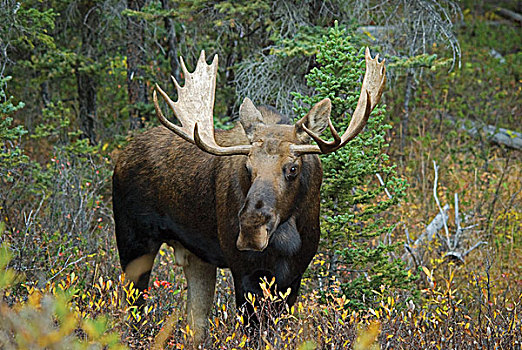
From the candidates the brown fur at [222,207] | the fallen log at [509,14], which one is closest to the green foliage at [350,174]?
the brown fur at [222,207]

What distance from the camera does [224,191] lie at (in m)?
4.55

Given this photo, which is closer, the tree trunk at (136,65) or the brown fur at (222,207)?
the brown fur at (222,207)

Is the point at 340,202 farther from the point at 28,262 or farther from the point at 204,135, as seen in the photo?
the point at 28,262

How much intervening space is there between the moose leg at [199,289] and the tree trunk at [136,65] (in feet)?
13.2

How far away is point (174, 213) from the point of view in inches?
199

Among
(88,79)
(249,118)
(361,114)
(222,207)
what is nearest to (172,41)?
(88,79)

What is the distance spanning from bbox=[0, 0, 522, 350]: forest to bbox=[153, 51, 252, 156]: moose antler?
91cm

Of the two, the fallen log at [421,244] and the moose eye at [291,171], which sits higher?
the moose eye at [291,171]

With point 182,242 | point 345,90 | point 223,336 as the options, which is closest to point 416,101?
point 345,90

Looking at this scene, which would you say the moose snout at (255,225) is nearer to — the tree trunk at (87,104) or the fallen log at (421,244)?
the fallen log at (421,244)

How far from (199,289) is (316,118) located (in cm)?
186

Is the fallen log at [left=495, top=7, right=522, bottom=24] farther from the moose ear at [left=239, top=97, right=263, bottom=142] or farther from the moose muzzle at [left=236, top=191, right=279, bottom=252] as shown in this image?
the moose muzzle at [left=236, top=191, right=279, bottom=252]

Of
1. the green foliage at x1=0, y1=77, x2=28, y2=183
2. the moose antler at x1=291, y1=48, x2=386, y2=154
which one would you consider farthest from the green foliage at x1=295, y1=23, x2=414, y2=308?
the green foliage at x1=0, y1=77, x2=28, y2=183

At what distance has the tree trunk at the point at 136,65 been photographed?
9.12 m
